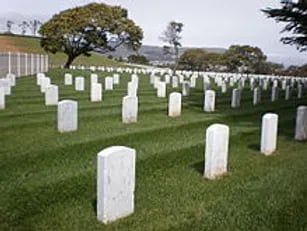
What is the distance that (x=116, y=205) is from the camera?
580 centimetres

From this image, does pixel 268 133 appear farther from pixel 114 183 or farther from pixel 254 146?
pixel 114 183

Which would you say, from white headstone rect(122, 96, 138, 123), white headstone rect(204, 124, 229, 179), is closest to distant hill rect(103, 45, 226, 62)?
white headstone rect(122, 96, 138, 123)

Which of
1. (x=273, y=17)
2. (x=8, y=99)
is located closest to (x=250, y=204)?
(x=8, y=99)

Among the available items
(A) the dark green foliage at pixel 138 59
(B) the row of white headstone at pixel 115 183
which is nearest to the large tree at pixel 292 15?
(B) the row of white headstone at pixel 115 183

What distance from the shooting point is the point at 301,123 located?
11.4 meters

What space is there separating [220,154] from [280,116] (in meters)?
9.01

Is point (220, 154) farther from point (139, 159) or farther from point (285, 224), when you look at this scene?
point (285, 224)

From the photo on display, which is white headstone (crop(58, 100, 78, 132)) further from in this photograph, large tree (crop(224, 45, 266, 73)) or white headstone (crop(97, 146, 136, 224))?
large tree (crop(224, 45, 266, 73))

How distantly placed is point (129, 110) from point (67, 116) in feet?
7.58

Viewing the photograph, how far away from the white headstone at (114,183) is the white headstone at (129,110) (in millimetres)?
6908

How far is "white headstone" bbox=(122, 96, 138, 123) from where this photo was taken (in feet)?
42.0

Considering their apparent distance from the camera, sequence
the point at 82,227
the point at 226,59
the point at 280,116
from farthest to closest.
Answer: the point at 226,59 < the point at 280,116 < the point at 82,227

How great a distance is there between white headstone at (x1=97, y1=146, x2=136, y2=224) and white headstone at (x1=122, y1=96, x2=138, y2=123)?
691cm

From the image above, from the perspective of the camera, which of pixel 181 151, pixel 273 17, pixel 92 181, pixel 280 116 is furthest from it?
pixel 273 17
